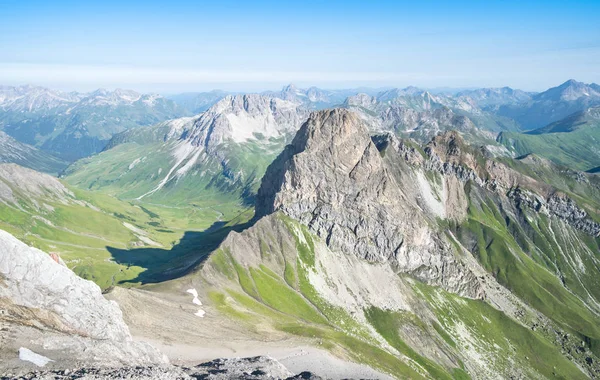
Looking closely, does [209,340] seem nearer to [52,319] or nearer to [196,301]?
[196,301]

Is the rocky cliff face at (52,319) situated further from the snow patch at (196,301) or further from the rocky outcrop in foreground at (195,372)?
the snow patch at (196,301)

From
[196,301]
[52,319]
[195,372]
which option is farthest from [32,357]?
[196,301]

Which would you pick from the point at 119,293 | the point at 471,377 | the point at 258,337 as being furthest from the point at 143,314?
the point at 471,377

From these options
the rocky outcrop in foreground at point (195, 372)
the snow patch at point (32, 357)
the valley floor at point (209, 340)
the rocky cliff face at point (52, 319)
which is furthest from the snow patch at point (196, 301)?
the snow patch at point (32, 357)

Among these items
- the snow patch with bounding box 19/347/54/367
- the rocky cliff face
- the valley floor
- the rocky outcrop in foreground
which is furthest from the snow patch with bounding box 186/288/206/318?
the snow patch with bounding box 19/347/54/367

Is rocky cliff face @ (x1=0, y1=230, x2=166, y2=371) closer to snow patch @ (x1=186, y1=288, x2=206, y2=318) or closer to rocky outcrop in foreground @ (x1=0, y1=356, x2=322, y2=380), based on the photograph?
rocky outcrop in foreground @ (x1=0, y1=356, x2=322, y2=380)

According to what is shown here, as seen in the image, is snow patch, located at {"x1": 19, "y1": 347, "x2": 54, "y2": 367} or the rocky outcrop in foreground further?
snow patch, located at {"x1": 19, "y1": 347, "x2": 54, "y2": 367}

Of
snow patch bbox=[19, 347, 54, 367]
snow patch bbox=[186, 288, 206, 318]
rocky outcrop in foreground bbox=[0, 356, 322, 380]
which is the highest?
snow patch bbox=[19, 347, 54, 367]

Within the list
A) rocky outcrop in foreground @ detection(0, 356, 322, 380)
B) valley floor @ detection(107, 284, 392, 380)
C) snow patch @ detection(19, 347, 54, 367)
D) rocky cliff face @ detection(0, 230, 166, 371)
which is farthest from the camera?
valley floor @ detection(107, 284, 392, 380)
